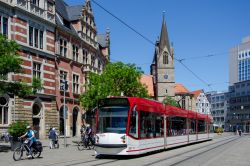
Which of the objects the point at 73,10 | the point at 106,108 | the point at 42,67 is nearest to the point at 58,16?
the point at 73,10

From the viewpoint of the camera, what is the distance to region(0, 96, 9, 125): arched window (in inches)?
1336

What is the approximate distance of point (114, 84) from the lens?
3762 centimetres

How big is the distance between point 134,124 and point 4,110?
1809 cm

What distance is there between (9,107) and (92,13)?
23489 millimetres

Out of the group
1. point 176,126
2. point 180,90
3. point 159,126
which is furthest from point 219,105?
point 159,126

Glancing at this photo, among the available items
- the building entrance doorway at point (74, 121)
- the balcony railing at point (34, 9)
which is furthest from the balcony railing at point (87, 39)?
the building entrance doorway at point (74, 121)

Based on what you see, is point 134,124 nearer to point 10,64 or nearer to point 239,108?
point 10,64

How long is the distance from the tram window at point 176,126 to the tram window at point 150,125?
7.20 feet

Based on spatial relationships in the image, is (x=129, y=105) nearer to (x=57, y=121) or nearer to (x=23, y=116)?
(x=23, y=116)

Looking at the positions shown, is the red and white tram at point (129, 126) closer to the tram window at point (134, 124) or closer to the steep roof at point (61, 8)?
the tram window at point (134, 124)

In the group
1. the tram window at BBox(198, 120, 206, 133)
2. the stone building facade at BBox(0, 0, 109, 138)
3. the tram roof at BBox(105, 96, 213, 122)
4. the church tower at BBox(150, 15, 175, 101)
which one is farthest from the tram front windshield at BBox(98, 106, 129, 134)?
the church tower at BBox(150, 15, 175, 101)

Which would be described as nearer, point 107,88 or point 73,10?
point 107,88

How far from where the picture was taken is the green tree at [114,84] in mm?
35781

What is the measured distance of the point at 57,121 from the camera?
43.0 metres
